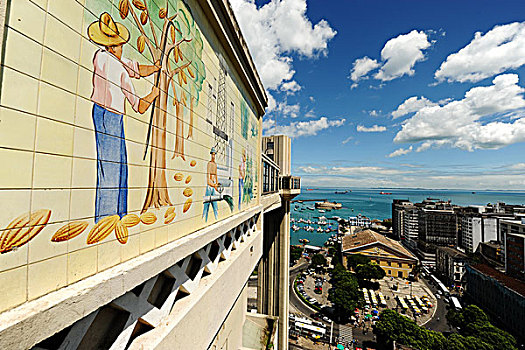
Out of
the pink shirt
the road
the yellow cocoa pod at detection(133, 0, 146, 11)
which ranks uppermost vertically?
the yellow cocoa pod at detection(133, 0, 146, 11)

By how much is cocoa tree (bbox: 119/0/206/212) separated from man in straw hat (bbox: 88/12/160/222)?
0.25 m

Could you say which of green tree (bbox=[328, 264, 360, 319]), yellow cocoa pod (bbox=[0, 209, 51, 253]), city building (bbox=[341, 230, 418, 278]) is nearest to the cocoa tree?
yellow cocoa pod (bbox=[0, 209, 51, 253])

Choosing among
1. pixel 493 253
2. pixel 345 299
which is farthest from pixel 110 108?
pixel 493 253

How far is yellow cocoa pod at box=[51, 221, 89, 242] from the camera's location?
1426mm

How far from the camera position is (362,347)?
72.7 feet

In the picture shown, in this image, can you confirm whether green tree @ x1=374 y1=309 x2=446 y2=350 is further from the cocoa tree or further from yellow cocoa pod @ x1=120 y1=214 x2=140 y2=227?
yellow cocoa pod @ x1=120 y1=214 x2=140 y2=227

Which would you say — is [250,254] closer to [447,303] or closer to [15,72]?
[15,72]

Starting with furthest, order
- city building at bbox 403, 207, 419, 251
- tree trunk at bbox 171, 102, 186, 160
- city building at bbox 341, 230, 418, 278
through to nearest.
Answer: city building at bbox 403, 207, 419, 251 < city building at bbox 341, 230, 418, 278 < tree trunk at bbox 171, 102, 186, 160

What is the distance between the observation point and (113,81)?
5.94ft

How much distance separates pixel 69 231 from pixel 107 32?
144 cm

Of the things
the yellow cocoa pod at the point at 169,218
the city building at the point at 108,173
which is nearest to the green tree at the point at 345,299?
the city building at the point at 108,173

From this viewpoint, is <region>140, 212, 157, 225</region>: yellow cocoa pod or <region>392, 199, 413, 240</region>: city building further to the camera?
<region>392, 199, 413, 240</region>: city building

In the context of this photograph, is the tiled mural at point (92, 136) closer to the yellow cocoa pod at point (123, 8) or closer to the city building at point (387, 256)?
the yellow cocoa pod at point (123, 8)

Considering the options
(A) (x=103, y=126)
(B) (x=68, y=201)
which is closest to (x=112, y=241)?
(B) (x=68, y=201)
